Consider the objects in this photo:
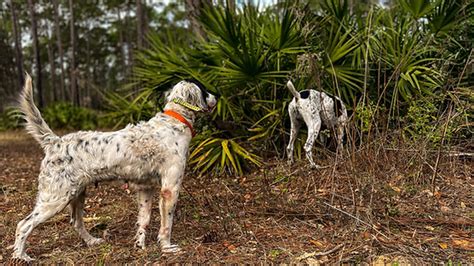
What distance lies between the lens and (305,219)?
4336 millimetres

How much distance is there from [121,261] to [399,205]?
2.78 metres

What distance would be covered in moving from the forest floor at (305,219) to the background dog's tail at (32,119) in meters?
1.02

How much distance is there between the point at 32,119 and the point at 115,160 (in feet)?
2.73

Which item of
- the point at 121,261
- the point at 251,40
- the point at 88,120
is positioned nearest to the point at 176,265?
the point at 121,261

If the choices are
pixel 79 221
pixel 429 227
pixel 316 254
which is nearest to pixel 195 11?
pixel 79 221

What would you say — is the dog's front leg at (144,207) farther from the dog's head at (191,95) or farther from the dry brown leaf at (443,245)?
the dry brown leaf at (443,245)

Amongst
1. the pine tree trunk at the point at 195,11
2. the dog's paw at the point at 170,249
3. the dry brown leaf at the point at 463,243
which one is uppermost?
the pine tree trunk at the point at 195,11

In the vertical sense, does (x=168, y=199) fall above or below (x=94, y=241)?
above

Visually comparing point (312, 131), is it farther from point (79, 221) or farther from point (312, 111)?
point (79, 221)

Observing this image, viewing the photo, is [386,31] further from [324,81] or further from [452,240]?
[452,240]

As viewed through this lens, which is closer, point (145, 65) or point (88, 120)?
point (145, 65)

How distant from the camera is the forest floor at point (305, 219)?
3.50 meters

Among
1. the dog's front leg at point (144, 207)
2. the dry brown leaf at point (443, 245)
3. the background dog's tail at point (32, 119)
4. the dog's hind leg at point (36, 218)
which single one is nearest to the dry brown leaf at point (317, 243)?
the dry brown leaf at point (443, 245)

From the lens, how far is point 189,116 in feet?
12.9
